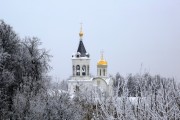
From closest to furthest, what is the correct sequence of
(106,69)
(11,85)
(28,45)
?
(11,85)
(28,45)
(106,69)

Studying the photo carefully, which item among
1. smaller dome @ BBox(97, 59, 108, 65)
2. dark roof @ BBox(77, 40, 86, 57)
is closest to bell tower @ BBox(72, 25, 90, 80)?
dark roof @ BBox(77, 40, 86, 57)

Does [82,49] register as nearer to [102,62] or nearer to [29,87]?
[102,62]

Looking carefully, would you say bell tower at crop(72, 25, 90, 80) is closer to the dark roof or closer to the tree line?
the dark roof

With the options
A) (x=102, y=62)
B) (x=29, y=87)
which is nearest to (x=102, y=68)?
(x=102, y=62)

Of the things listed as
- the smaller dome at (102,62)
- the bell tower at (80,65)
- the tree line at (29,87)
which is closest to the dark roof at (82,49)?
the bell tower at (80,65)

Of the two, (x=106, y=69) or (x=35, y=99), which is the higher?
(x=106, y=69)

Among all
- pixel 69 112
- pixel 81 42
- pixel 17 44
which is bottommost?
pixel 69 112

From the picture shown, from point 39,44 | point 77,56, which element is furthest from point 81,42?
point 39,44

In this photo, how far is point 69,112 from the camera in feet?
59.9

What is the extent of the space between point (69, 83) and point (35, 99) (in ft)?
102

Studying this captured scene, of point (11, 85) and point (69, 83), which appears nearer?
point (11, 85)

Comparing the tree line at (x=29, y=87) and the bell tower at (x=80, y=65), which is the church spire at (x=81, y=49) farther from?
the tree line at (x=29, y=87)

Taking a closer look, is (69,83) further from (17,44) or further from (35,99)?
(35,99)

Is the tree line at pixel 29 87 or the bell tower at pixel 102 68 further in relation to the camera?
the bell tower at pixel 102 68
